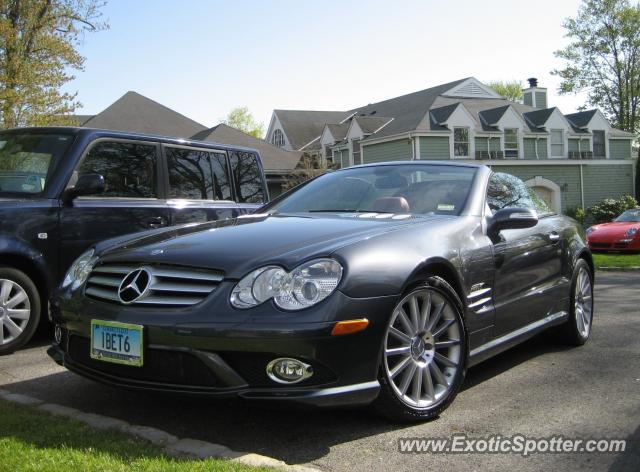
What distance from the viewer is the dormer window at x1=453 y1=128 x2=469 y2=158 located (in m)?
31.8

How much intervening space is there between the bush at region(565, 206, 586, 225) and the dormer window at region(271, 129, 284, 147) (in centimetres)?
1914

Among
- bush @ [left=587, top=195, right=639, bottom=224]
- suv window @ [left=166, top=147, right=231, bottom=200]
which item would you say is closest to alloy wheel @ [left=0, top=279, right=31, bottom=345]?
suv window @ [left=166, top=147, right=231, bottom=200]

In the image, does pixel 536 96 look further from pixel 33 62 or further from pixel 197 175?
pixel 197 175

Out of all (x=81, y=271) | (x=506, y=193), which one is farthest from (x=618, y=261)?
(x=81, y=271)

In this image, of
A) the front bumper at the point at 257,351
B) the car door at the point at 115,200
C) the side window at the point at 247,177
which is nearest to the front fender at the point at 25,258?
the car door at the point at 115,200

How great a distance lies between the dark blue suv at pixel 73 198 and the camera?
507 cm

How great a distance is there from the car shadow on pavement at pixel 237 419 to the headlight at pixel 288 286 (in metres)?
0.47

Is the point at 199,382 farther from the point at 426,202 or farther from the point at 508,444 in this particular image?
the point at 426,202

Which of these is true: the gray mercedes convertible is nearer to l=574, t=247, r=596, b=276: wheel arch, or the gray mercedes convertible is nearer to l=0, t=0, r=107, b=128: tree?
l=574, t=247, r=596, b=276: wheel arch

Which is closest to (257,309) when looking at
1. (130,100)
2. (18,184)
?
(18,184)

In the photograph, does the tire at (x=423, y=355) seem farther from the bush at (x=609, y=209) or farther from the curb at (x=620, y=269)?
the bush at (x=609, y=209)

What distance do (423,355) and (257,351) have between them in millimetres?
1045

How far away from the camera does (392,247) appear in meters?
3.45

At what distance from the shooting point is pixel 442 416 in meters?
3.63
